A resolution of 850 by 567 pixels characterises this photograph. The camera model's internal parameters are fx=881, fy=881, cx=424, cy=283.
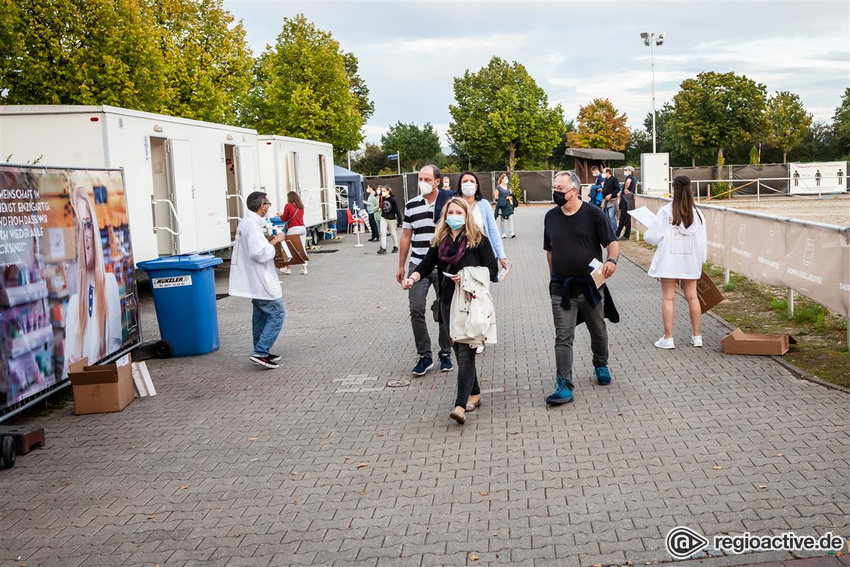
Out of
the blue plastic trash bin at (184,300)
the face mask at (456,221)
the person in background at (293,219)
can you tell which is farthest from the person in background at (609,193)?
the face mask at (456,221)

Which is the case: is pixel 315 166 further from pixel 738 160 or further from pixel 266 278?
pixel 738 160

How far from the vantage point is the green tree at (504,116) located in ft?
243

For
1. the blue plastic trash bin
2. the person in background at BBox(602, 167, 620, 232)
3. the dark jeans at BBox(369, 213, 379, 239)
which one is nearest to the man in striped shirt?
the blue plastic trash bin

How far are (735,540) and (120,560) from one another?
10.4 ft

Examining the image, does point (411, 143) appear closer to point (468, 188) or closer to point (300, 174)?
point (300, 174)

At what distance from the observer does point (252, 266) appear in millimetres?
9148

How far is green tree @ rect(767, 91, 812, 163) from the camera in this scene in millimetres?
73812

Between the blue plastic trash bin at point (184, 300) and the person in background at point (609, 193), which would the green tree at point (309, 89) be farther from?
the blue plastic trash bin at point (184, 300)

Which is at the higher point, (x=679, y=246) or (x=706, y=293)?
(x=679, y=246)

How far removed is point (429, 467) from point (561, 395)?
5.74 feet

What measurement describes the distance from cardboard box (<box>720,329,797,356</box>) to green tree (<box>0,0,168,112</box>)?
19788 millimetres

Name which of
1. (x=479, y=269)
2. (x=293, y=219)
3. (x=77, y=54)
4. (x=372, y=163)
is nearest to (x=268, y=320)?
(x=479, y=269)

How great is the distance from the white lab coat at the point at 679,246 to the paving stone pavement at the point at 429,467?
826mm

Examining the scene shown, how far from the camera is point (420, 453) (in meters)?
6.15
